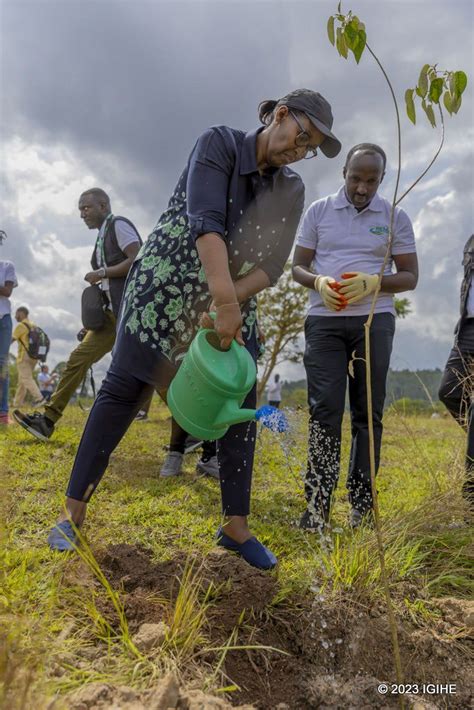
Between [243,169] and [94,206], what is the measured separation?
250 cm

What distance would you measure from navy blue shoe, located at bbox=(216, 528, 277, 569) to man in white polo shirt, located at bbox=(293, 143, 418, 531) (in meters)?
0.54

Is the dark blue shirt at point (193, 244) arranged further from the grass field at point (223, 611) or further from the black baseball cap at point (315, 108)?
the grass field at point (223, 611)

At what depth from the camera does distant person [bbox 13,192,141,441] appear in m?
4.03

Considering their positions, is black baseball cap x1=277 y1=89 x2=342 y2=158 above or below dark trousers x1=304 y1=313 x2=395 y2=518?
above

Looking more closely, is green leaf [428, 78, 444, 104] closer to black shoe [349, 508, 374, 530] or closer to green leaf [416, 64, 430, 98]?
green leaf [416, 64, 430, 98]

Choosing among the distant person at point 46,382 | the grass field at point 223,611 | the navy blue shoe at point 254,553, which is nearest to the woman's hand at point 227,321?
the grass field at point 223,611

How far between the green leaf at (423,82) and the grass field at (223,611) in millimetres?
1019

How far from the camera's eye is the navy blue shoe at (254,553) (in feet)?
6.88

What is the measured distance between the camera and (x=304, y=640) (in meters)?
1.71

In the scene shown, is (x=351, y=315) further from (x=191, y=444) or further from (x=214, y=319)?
(x=191, y=444)

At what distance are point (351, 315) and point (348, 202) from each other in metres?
0.60

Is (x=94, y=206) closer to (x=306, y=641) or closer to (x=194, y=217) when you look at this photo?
(x=194, y=217)

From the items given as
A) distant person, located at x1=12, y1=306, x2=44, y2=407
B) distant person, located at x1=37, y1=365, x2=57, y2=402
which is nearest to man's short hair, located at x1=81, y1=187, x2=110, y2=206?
distant person, located at x1=12, y1=306, x2=44, y2=407

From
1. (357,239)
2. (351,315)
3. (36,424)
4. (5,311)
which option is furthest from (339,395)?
(5,311)
